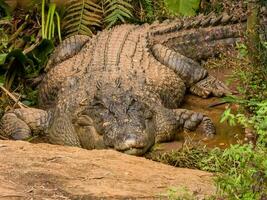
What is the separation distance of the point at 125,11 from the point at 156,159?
3313mm

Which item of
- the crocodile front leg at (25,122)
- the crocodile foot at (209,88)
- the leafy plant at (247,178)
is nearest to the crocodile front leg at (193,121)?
the crocodile foot at (209,88)

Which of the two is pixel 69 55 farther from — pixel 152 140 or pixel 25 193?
pixel 25 193

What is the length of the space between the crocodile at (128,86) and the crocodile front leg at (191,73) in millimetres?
12

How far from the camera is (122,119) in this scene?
711 centimetres

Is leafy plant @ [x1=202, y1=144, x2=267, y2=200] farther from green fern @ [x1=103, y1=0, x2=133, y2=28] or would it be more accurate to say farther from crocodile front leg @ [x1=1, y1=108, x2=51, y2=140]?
green fern @ [x1=103, y1=0, x2=133, y2=28]

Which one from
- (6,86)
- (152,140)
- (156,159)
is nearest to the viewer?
(156,159)

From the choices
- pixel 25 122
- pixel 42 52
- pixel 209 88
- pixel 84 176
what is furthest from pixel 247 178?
pixel 42 52

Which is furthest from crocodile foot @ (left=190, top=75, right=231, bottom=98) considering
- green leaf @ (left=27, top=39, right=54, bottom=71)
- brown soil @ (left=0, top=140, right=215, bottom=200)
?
brown soil @ (left=0, top=140, right=215, bottom=200)

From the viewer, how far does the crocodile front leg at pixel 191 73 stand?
8734mm

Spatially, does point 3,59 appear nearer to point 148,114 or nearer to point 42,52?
point 42,52

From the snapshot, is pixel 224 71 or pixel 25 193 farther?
pixel 224 71

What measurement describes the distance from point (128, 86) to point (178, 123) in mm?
649

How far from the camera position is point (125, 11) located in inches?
378

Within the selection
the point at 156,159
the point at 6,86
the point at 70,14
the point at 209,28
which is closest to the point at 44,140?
the point at 6,86
